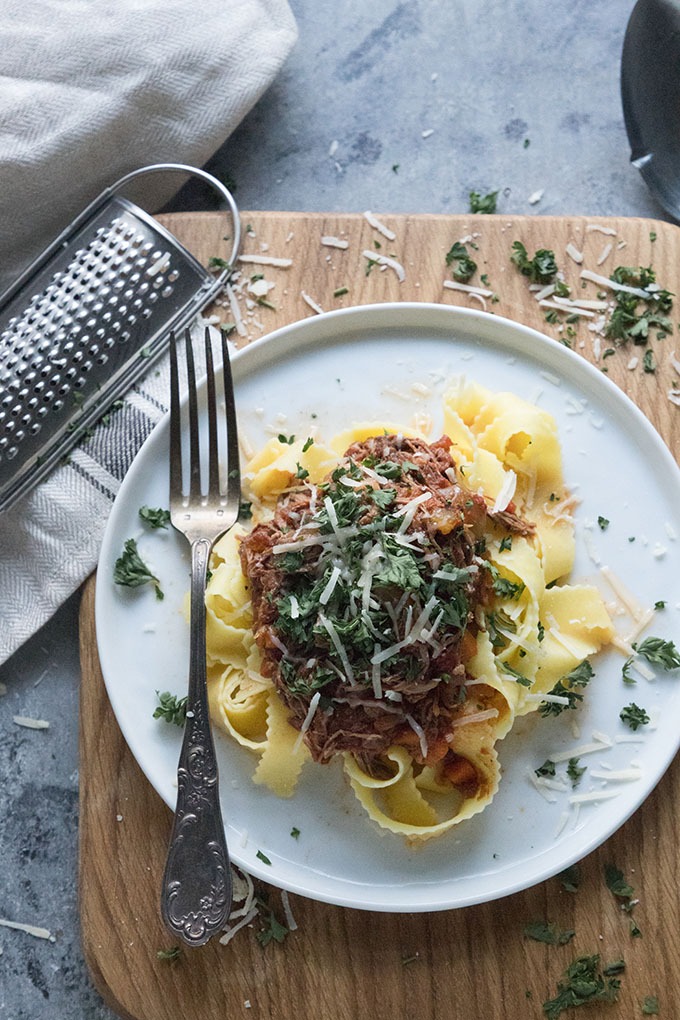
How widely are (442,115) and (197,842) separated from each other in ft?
13.1

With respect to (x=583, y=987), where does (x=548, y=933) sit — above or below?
above

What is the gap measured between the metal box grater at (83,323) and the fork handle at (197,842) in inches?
53.3

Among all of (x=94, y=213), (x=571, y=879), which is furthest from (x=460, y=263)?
(x=571, y=879)

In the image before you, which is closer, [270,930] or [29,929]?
[270,930]

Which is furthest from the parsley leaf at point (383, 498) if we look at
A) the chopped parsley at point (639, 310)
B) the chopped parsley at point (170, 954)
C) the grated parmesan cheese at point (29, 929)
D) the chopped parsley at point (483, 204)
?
the grated parmesan cheese at point (29, 929)

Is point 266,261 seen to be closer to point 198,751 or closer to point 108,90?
point 108,90

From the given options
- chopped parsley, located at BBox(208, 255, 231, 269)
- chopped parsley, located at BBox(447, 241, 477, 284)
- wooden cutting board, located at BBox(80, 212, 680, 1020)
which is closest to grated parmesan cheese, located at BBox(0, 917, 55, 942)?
wooden cutting board, located at BBox(80, 212, 680, 1020)

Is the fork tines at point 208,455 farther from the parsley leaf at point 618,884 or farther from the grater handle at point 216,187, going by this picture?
the parsley leaf at point 618,884

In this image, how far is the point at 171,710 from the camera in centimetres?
411

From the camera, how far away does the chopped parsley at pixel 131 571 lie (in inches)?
166

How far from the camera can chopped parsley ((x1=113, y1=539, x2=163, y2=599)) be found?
166 inches

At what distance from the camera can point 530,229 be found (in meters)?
4.67

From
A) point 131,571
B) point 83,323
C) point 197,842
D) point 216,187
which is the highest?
point 216,187

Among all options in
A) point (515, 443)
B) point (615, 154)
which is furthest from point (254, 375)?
point (615, 154)
